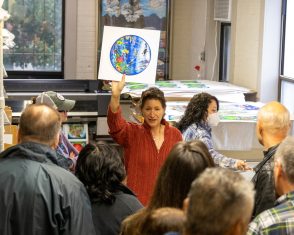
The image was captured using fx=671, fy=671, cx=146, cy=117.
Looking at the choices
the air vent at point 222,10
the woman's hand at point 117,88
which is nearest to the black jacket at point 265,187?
the woman's hand at point 117,88

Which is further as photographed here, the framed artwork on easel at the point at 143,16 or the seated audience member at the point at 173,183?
the framed artwork on easel at the point at 143,16

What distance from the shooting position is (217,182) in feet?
5.68

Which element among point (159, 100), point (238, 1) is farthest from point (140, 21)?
point (159, 100)

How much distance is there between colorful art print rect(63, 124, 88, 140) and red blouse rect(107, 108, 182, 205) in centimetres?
281

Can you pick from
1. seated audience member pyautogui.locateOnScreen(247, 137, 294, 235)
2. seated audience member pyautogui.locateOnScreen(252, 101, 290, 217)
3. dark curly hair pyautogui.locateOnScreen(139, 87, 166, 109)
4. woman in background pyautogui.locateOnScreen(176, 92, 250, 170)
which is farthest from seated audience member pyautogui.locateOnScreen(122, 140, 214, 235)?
woman in background pyautogui.locateOnScreen(176, 92, 250, 170)

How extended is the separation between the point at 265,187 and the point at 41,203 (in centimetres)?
107

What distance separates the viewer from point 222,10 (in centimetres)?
818

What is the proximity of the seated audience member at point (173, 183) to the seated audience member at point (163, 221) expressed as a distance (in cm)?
8

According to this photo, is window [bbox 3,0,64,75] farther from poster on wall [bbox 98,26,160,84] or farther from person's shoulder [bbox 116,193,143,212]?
person's shoulder [bbox 116,193,143,212]

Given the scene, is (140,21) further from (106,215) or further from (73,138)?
(106,215)

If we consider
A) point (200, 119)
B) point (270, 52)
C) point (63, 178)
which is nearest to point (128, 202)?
point (63, 178)

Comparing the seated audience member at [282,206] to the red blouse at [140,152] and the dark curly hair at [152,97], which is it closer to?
the red blouse at [140,152]

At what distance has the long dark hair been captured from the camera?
2260 mm

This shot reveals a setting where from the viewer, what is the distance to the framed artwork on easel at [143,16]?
8828 mm
